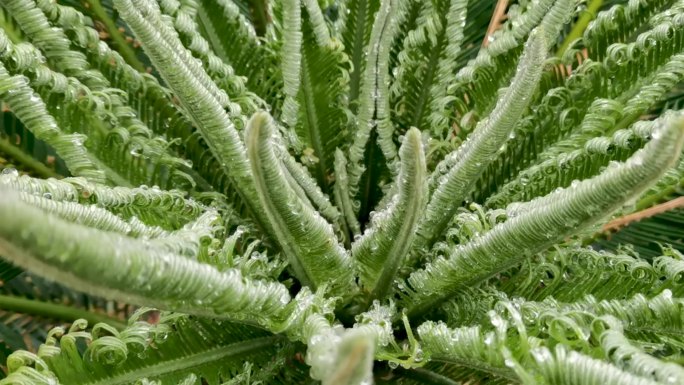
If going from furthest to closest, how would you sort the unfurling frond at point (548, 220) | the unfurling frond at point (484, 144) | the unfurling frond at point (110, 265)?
the unfurling frond at point (484, 144) < the unfurling frond at point (548, 220) < the unfurling frond at point (110, 265)

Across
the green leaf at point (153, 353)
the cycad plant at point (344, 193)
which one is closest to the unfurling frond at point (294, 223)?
the cycad plant at point (344, 193)

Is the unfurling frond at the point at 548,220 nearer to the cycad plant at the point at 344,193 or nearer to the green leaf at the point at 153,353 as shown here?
the cycad plant at the point at 344,193

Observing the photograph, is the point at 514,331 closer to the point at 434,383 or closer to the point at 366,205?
the point at 434,383

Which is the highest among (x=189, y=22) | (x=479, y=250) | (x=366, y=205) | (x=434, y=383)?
(x=189, y=22)

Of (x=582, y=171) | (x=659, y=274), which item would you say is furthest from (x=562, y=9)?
(x=659, y=274)

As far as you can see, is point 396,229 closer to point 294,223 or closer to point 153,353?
point 294,223

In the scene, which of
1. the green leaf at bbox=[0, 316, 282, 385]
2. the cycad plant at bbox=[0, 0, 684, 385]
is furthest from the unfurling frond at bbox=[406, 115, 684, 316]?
the green leaf at bbox=[0, 316, 282, 385]

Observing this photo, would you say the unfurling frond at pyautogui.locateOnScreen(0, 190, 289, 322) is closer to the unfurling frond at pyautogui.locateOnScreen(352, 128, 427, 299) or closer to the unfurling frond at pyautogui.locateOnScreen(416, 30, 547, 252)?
the unfurling frond at pyautogui.locateOnScreen(352, 128, 427, 299)

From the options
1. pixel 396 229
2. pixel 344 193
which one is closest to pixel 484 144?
pixel 396 229

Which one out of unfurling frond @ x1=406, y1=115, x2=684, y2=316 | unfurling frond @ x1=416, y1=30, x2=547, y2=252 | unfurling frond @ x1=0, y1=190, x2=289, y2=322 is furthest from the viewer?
unfurling frond @ x1=416, y1=30, x2=547, y2=252
